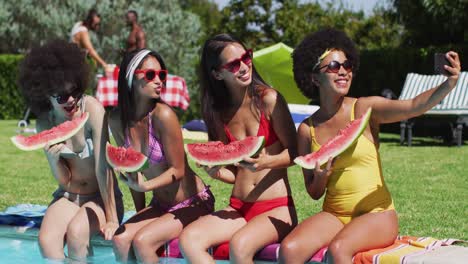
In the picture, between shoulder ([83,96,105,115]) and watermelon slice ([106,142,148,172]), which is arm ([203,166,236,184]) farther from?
shoulder ([83,96,105,115])

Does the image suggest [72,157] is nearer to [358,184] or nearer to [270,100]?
[270,100]

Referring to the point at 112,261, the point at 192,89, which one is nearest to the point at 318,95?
the point at 112,261

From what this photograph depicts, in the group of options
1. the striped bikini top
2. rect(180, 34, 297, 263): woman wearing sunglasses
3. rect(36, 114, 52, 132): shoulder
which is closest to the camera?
rect(180, 34, 297, 263): woman wearing sunglasses

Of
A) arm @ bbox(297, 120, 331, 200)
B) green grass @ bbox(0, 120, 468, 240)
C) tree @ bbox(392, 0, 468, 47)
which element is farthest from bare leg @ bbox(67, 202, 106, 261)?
tree @ bbox(392, 0, 468, 47)

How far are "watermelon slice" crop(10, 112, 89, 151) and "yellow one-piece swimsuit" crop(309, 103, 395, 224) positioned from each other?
1.87m

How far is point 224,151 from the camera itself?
5082mm

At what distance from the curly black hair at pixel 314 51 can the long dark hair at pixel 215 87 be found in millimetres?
373

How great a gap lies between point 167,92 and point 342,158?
11618 millimetres

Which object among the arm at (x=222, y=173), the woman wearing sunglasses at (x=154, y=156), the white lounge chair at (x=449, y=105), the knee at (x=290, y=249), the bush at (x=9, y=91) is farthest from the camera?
the bush at (x=9, y=91)

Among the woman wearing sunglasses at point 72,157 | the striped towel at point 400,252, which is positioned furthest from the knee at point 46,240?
the striped towel at point 400,252

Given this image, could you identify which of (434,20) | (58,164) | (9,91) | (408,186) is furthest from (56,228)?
(9,91)

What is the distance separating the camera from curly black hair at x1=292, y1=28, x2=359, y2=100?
504 cm

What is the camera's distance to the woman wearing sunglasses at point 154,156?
17.8ft

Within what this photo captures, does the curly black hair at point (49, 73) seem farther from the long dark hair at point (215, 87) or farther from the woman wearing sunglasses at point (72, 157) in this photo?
the long dark hair at point (215, 87)
